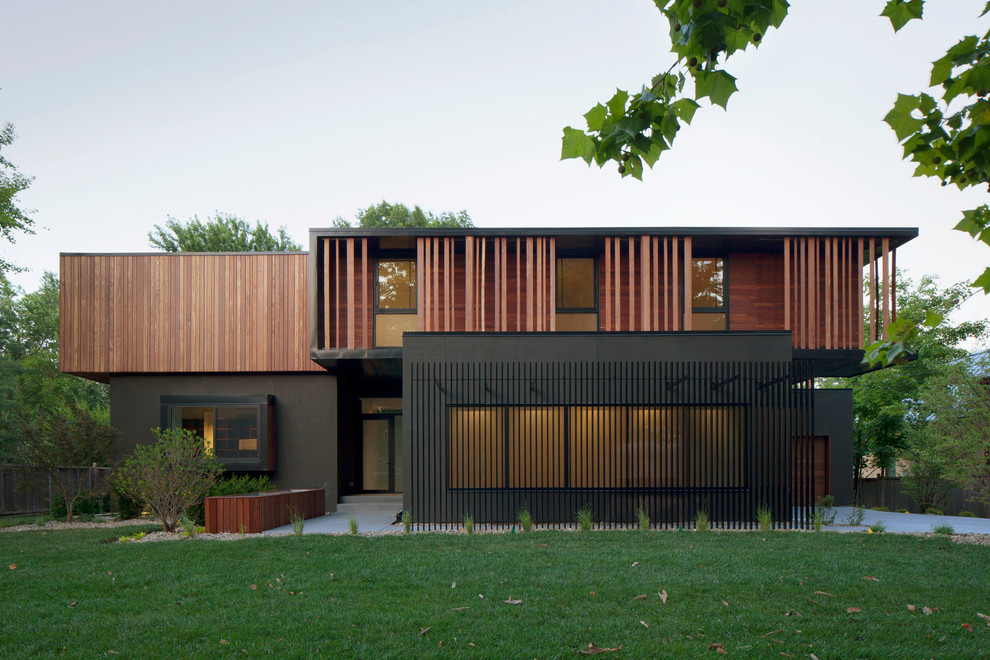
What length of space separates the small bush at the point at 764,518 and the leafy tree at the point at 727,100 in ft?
26.3

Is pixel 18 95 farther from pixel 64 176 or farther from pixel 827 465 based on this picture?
pixel 827 465

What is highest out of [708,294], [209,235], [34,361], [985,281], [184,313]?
[209,235]

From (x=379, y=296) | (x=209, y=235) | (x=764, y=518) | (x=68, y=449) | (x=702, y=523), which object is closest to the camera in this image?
(x=702, y=523)

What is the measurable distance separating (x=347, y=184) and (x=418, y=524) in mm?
23797

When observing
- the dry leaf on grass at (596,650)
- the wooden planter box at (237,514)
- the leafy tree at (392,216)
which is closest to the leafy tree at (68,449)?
the wooden planter box at (237,514)

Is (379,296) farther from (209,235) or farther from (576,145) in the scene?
(209,235)

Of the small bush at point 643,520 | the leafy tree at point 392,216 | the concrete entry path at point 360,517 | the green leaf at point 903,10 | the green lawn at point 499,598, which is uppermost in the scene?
the leafy tree at point 392,216

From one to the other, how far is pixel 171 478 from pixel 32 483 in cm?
495

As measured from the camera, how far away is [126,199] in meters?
26.3

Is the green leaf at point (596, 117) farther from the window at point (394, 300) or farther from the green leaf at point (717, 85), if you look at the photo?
the window at point (394, 300)

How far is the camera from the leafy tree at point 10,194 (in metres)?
19.8

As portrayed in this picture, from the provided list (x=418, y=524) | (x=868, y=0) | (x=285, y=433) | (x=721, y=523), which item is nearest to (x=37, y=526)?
(x=285, y=433)

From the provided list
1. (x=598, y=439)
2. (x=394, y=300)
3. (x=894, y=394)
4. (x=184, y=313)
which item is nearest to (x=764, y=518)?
(x=598, y=439)

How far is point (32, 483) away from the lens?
13461mm
